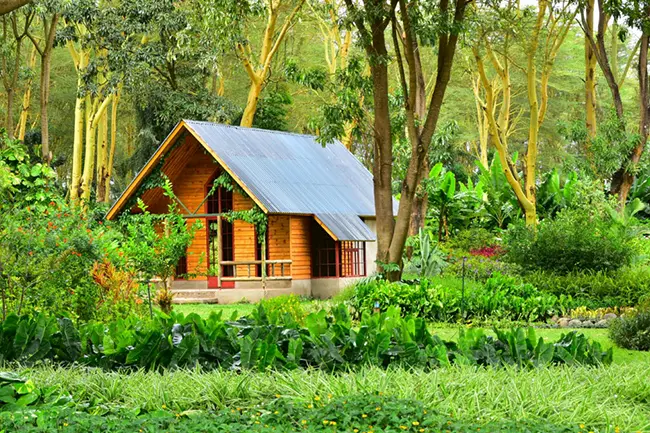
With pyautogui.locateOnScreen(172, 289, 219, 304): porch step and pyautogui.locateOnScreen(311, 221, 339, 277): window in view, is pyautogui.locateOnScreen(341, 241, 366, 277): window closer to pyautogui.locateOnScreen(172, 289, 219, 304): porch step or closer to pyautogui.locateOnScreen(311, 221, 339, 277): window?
pyautogui.locateOnScreen(311, 221, 339, 277): window

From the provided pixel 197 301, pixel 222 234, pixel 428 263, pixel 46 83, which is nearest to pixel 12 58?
pixel 46 83

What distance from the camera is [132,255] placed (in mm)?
17625

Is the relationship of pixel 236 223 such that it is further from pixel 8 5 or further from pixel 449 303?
pixel 8 5

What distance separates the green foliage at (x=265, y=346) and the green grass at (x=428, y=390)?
371mm

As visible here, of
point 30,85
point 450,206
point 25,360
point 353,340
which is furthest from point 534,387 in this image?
point 30,85

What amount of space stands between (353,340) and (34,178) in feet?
37.4

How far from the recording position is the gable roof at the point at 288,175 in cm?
2505

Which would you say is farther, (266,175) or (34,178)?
(266,175)

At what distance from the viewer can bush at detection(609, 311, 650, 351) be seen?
504 inches

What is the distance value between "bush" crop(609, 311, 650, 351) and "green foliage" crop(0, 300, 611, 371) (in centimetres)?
357

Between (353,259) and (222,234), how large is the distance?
383 cm

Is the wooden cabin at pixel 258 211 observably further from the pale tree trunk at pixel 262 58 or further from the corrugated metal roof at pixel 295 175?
the pale tree trunk at pixel 262 58

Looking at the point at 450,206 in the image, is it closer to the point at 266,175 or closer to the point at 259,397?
the point at 266,175

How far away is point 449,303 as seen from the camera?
54.3 ft
